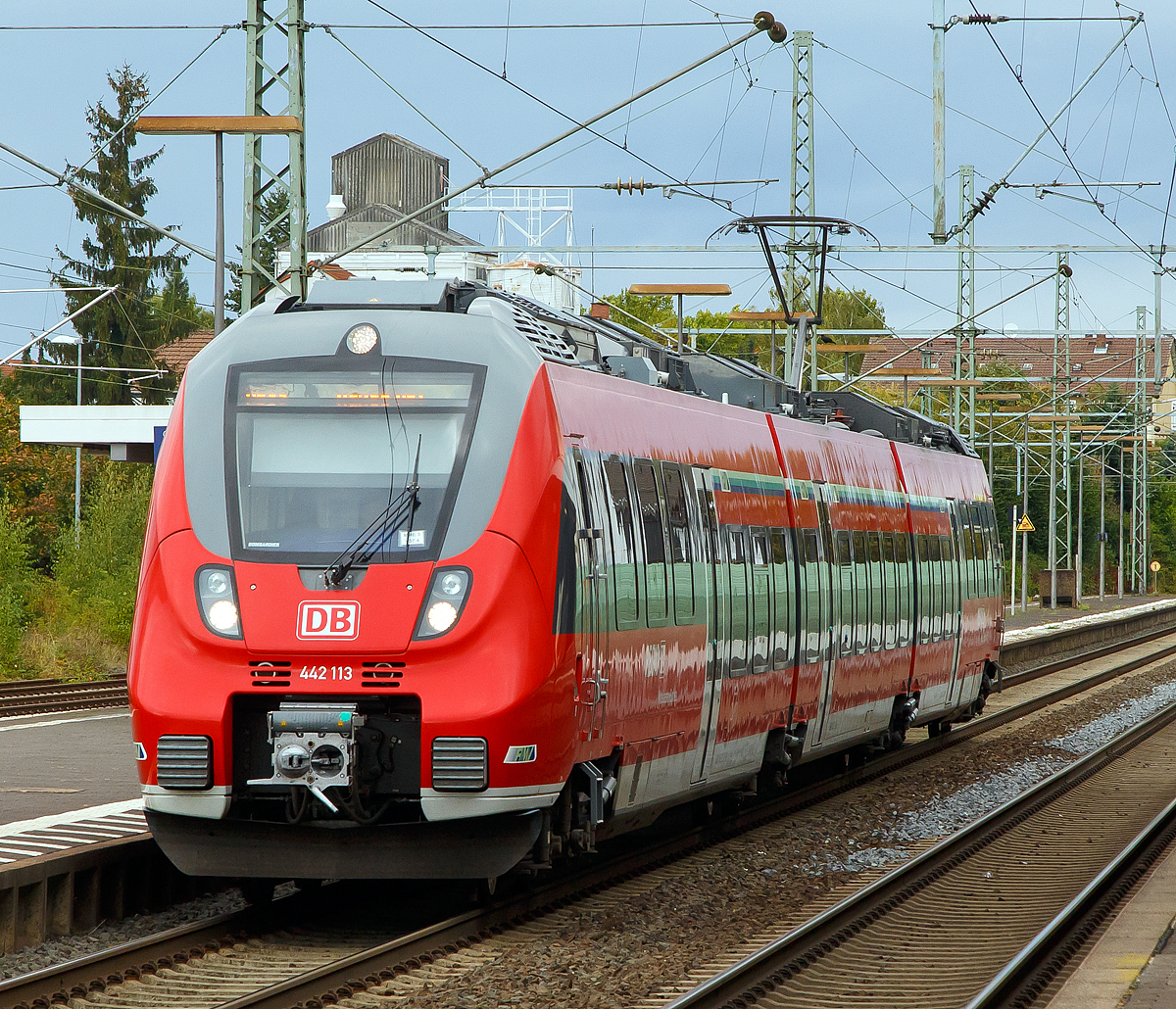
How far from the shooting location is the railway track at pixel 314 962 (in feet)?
25.6

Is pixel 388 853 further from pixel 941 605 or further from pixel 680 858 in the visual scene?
pixel 941 605

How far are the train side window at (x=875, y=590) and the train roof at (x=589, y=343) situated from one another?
1.18 metres

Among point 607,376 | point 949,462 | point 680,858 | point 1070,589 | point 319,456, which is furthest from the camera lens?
point 1070,589

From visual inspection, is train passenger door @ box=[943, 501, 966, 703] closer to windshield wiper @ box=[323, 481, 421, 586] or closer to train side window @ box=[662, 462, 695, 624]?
train side window @ box=[662, 462, 695, 624]

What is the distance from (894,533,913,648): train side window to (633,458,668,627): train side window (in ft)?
23.4

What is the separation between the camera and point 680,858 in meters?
12.6

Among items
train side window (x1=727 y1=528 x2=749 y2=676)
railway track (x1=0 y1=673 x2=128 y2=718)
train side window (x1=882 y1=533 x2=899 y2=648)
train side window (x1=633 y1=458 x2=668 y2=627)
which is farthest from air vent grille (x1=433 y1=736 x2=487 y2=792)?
railway track (x1=0 y1=673 x2=128 y2=718)

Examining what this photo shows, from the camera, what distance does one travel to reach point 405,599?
29.1ft

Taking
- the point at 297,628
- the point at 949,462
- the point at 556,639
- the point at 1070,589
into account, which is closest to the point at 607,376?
the point at 556,639

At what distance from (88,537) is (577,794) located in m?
23.4

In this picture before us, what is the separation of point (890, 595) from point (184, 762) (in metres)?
9.68

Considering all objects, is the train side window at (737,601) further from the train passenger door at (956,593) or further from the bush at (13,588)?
the bush at (13,588)

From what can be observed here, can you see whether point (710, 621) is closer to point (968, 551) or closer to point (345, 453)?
point (345, 453)

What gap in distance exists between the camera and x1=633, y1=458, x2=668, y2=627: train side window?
10.7m
